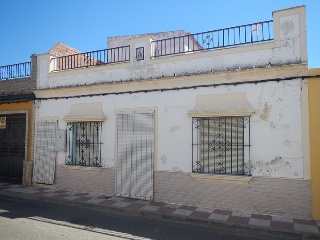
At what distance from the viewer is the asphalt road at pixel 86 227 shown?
542 cm

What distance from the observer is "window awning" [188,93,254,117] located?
6859 mm

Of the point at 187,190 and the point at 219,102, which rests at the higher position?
the point at 219,102

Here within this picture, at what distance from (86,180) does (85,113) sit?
240 centimetres

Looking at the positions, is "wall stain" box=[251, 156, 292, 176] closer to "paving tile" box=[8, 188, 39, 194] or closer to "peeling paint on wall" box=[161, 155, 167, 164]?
"peeling paint on wall" box=[161, 155, 167, 164]

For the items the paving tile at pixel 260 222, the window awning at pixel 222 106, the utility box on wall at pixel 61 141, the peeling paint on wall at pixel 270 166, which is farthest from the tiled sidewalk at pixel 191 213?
the window awning at pixel 222 106

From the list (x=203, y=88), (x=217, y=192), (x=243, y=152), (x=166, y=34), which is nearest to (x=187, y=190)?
(x=217, y=192)

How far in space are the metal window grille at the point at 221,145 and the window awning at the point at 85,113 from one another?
11.4 feet

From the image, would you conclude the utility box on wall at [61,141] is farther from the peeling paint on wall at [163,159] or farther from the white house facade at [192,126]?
the peeling paint on wall at [163,159]

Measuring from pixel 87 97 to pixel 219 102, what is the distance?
486 centimetres

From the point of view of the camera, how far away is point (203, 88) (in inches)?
294

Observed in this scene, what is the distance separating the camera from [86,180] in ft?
29.9

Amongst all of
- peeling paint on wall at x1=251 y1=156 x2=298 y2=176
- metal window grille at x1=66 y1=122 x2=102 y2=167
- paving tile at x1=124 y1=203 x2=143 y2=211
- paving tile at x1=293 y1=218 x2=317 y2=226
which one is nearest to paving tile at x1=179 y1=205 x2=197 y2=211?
paving tile at x1=124 y1=203 x2=143 y2=211

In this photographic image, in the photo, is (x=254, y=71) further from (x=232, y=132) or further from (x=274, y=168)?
(x=274, y=168)

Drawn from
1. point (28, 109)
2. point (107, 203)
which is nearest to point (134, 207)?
point (107, 203)
